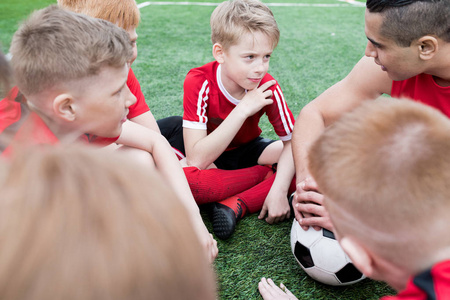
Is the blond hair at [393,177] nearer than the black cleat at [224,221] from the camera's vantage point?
Yes

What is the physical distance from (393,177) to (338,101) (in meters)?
1.49

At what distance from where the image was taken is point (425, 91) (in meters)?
2.08

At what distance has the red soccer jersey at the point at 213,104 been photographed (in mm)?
2430

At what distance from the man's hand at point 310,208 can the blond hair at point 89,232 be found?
1161 mm

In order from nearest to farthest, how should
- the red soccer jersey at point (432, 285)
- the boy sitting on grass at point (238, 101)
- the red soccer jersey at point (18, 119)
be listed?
the red soccer jersey at point (432, 285) → the red soccer jersey at point (18, 119) → the boy sitting on grass at point (238, 101)

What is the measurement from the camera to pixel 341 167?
3.43 feet

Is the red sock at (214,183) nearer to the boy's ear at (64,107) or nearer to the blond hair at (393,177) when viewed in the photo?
the boy's ear at (64,107)

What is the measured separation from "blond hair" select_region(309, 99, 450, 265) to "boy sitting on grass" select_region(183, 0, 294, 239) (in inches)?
44.4

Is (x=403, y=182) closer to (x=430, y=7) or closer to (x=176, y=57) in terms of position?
(x=430, y=7)

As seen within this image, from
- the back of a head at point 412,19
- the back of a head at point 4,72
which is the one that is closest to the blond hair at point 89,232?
the back of a head at point 4,72

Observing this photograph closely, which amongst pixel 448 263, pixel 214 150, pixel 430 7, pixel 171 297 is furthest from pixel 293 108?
pixel 171 297

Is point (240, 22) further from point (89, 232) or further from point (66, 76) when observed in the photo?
point (89, 232)

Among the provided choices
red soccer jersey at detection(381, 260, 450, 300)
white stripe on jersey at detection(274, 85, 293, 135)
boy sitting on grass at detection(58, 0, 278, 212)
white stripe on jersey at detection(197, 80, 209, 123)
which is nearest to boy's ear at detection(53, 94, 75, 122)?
boy sitting on grass at detection(58, 0, 278, 212)

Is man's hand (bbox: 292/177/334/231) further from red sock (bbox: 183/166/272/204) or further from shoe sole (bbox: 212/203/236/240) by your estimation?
red sock (bbox: 183/166/272/204)
